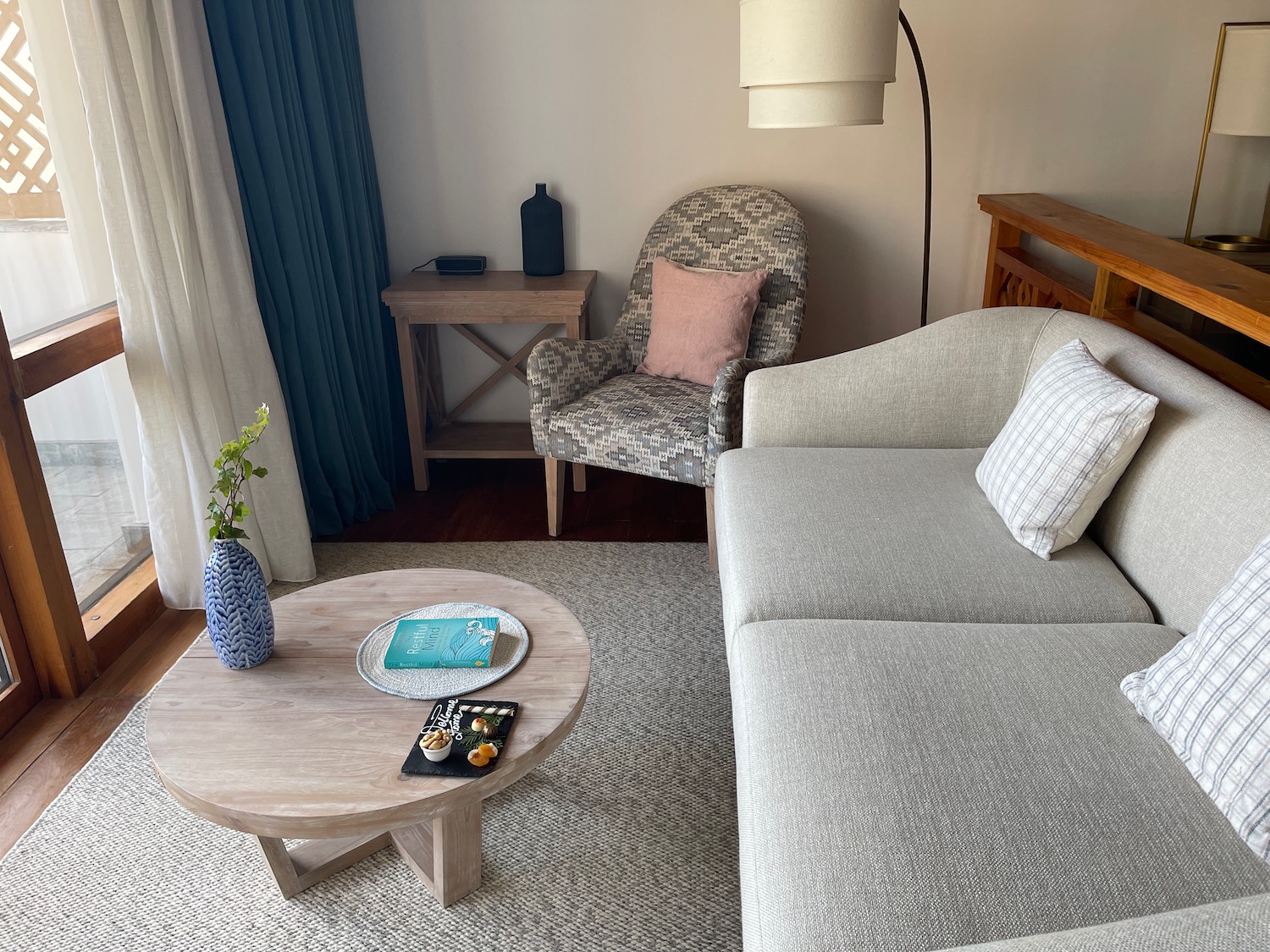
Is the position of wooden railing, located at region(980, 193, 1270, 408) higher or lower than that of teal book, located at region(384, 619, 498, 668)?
higher

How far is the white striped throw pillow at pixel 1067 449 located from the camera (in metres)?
1.59

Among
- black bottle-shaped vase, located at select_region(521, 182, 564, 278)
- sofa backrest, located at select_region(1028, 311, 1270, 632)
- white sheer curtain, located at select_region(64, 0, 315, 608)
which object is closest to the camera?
sofa backrest, located at select_region(1028, 311, 1270, 632)

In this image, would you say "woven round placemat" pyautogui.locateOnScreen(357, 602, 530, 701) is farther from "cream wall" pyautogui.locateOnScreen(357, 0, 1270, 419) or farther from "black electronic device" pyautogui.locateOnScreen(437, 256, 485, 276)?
"cream wall" pyautogui.locateOnScreen(357, 0, 1270, 419)

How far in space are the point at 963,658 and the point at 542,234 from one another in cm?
221

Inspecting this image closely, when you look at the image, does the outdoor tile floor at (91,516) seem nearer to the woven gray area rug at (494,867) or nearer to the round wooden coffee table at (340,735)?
the woven gray area rug at (494,867)

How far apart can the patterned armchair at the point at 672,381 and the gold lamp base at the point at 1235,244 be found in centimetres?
134

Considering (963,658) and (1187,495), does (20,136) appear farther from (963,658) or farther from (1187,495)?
(1187,495)

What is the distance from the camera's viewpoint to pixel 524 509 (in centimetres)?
305

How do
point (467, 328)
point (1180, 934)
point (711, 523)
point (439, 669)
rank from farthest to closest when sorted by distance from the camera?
1. point (467, 328)
2. point (711, 523)
3. point (439, 669)
4. point (1180, 934)

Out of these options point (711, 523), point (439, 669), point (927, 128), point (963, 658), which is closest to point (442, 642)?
point (439, 669)

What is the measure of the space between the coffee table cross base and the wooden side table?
5.66 feet

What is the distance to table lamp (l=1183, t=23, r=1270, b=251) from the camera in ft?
8.86

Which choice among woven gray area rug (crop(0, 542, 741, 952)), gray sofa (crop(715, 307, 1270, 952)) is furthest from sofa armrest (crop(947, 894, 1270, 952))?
woven gray area rug (crop(0, 542, 741, 952))

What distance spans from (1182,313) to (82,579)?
132 inches
